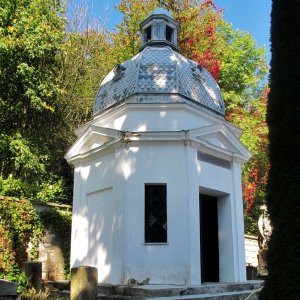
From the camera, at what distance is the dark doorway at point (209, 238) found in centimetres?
1292

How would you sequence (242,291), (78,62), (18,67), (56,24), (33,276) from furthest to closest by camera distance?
(78,62) < (56,24) < (18,67) < (33,276) < (242,291)

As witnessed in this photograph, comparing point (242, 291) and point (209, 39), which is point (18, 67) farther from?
point (209, 39)

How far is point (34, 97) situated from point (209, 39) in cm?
1193

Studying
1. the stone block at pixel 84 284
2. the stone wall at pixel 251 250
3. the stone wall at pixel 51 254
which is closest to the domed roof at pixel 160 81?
the stone wall at pixel 51 254

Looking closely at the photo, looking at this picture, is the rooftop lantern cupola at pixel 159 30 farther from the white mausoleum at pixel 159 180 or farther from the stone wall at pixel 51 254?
the stone wall at pixel 51 254

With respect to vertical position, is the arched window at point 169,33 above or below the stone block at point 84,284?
above

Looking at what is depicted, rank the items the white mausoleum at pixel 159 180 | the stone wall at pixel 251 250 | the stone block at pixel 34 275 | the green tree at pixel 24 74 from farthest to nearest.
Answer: the stone wall at pixel 251 250 → the green tree at pixel 24 74 → the stone block at pixel 34 275 → the white mausoleum at pixel 159 180

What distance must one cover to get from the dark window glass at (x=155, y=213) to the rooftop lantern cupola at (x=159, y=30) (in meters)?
6.72

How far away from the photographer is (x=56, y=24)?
16406 mm

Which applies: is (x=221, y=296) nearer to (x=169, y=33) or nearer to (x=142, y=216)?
(x=142, y=216)

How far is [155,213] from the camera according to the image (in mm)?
11633

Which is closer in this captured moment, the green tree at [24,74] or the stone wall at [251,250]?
the green tree at [24,74]

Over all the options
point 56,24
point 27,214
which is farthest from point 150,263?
point 56,24

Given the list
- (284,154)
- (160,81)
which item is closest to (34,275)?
(160,81)
